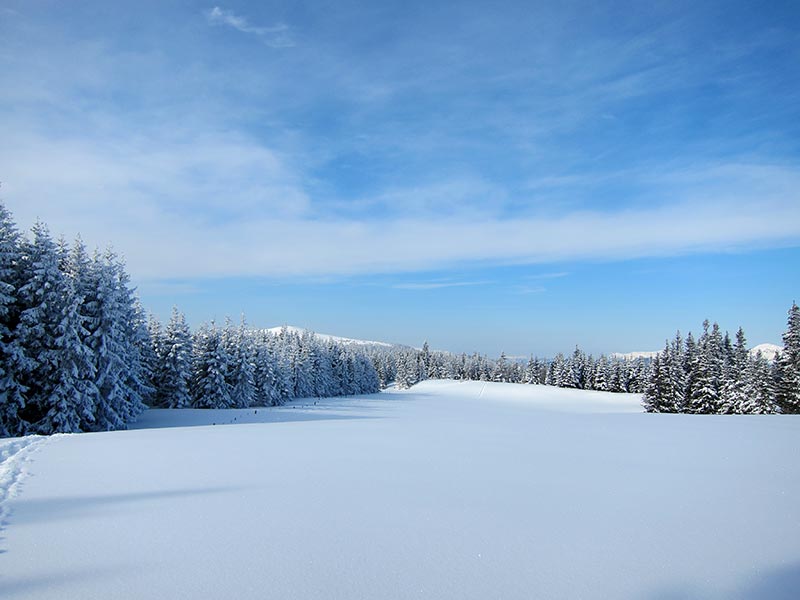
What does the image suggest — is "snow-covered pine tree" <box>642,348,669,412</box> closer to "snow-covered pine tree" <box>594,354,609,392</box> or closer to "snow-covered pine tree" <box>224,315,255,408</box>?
"snow-covered pine tree" <box>594,354,609,392</box>

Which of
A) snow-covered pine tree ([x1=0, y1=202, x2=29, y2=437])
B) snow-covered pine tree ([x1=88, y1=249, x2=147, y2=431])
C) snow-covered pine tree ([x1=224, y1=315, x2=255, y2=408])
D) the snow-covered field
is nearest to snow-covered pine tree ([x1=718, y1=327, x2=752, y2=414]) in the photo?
the snow-covered field

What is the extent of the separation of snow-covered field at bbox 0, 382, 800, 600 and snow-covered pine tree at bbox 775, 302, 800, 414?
2933 cm

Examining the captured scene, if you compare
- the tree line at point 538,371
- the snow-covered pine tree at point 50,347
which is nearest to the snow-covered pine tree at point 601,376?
the tree line at point 538,371

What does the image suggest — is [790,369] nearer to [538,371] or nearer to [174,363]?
[174,363]

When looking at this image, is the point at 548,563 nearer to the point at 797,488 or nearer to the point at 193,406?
the point at 797,488

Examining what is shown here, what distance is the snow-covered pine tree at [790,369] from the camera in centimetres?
3107

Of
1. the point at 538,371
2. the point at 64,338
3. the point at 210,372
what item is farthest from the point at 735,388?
the point at 538,371

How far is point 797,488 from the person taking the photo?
7.06 metres

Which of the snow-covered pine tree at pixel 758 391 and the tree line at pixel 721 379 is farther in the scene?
the snow-covered pine tree at pixel 758 391

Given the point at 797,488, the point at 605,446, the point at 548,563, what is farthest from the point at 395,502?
the point at 605,446

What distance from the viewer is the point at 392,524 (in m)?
5.15

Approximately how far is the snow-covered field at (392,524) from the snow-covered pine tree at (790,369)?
29329mm

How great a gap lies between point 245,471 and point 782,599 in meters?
7.20

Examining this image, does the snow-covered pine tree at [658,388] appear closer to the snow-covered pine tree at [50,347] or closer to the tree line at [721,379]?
the tree line at [721,379]
